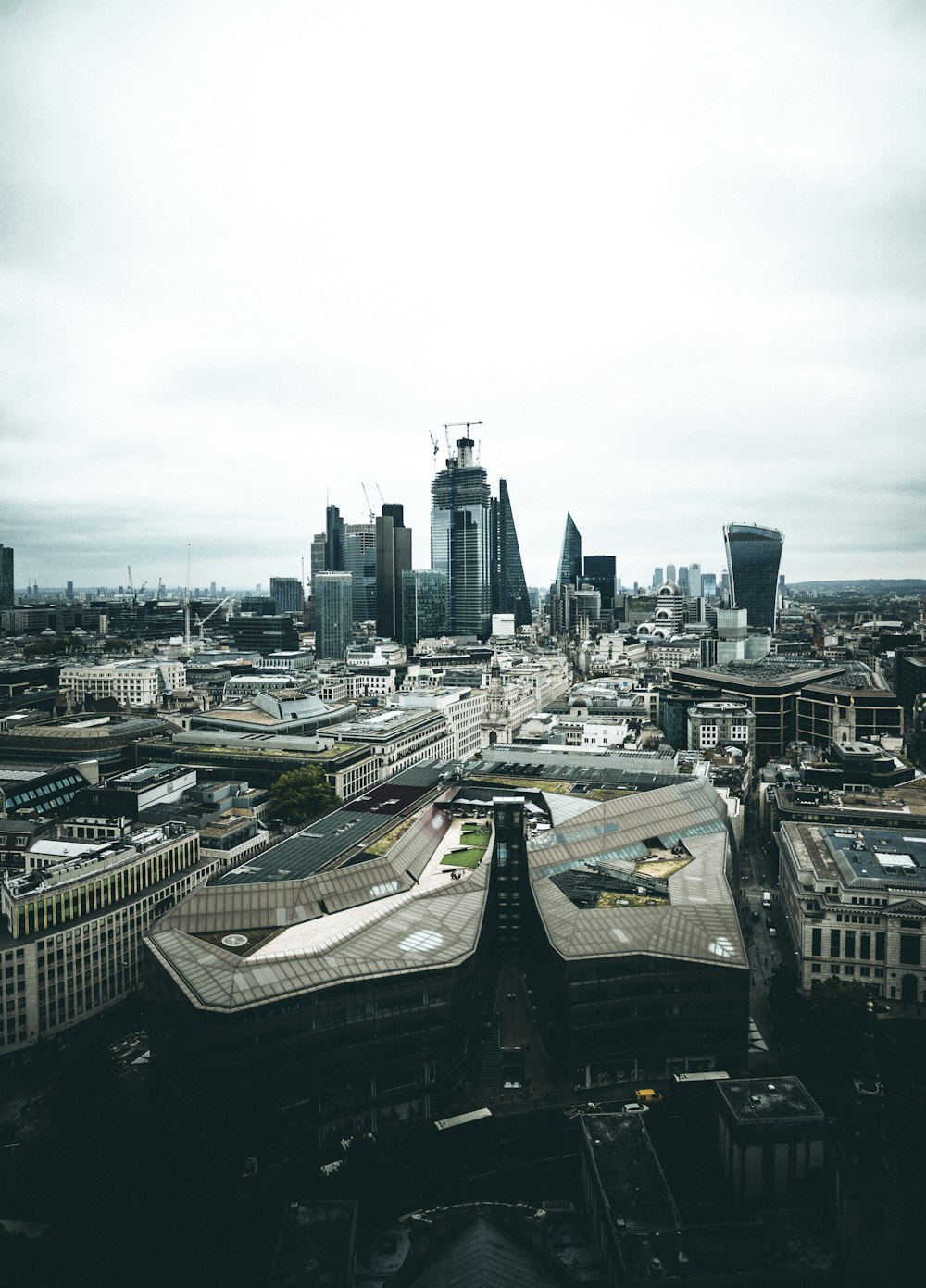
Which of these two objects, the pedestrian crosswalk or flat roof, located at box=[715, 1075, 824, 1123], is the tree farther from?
flat roof, located at box=[715, 1075, 824, 1123]

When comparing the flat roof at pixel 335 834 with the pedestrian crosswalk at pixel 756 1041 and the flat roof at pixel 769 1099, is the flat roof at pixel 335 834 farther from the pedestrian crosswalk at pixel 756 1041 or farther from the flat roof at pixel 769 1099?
the pedestrian crosswalk at pixel 756 1041

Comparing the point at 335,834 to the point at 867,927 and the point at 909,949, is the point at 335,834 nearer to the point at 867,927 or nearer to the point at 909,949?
the point at 867,927

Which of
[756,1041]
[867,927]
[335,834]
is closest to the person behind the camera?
[756,1041]

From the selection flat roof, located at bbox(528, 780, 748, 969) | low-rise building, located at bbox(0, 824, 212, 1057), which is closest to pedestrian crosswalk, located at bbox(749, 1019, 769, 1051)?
flat roof, located at bbox(528, 780, 748, 969)

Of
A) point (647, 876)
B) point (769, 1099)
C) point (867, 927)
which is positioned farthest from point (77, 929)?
point (867, 927)

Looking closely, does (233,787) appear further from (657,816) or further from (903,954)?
(903,954)
